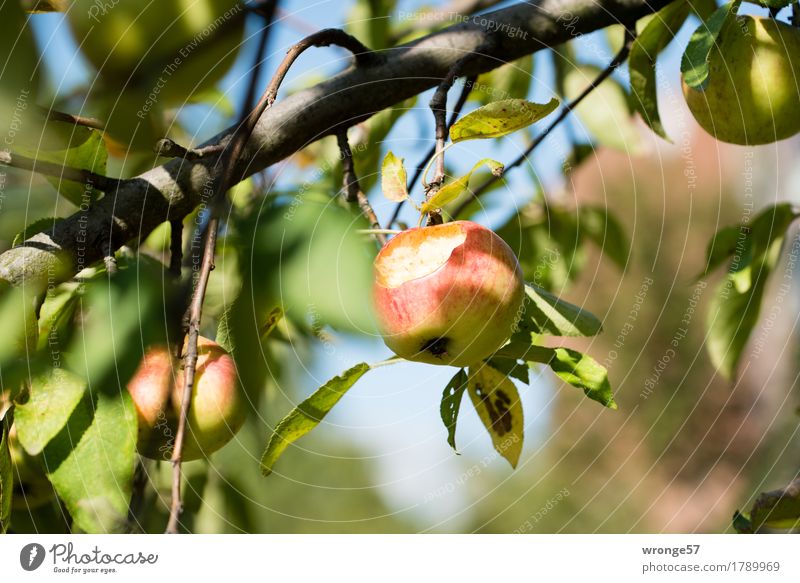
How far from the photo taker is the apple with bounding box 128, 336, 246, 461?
17.8 inches

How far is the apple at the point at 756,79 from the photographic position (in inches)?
21.1

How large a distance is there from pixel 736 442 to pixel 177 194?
19.6ft

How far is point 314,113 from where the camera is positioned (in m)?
0.51

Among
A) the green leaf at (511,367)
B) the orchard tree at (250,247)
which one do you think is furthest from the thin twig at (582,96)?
the green leaf at (511,367)

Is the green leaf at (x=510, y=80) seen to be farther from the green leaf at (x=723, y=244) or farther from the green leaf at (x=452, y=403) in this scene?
the green leaf at (x=452, y=403)

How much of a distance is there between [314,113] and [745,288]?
36 cm

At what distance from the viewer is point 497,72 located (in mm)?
778

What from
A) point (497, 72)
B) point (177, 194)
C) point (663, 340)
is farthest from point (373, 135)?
point (663, 340)

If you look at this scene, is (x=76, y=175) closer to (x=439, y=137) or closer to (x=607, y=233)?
(x=439, y=137)

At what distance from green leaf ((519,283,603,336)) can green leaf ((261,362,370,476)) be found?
0.12 m

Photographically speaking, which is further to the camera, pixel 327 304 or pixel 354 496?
pixel 354 496

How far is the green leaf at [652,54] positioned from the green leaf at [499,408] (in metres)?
0.26
